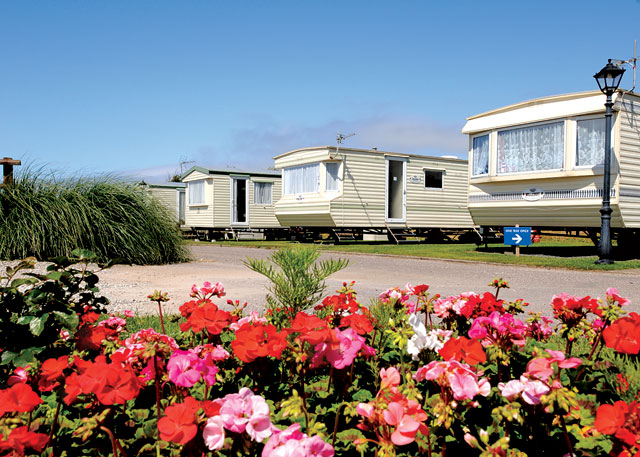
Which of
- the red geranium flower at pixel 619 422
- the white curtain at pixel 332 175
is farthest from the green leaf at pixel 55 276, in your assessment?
the white curtain at pixel 332 175

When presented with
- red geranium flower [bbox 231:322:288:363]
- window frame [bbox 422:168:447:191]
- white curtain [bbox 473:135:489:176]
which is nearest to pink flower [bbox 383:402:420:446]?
red geranium flower [bbox 231:322:288:363]

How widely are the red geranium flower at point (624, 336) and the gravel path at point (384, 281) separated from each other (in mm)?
3526

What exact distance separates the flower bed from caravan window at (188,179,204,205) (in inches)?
828

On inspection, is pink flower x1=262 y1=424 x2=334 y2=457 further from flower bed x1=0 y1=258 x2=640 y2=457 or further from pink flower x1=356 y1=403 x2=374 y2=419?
pink flower x1=356 y1=403 x2=374 y2=419

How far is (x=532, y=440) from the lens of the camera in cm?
147

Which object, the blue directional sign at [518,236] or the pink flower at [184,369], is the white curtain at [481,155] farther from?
the pink flower at [184,369]

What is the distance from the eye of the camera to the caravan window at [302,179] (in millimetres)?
17469

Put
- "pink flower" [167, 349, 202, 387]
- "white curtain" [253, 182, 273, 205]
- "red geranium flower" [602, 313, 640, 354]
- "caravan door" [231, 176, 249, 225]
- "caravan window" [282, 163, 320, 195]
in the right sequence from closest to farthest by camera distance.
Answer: "pink flower" [167, 349, 202, 387], "red geranium flower" [602, 313, 640, 354], "caravan window" [282, 163, 320, 195], "caravan door" [231, 176, 249, 225], "white curtain" [253, 182, 273, 205]

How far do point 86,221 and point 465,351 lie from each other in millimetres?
8217

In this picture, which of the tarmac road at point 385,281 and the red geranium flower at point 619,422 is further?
the tarmac road at point 385,281

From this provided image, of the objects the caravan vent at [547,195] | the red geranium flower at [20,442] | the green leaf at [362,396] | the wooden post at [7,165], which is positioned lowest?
the green leaf at [362,396]

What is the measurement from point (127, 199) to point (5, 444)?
9114 mm

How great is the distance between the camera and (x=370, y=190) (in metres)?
17.5

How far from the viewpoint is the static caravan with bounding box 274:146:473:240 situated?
16906mm
